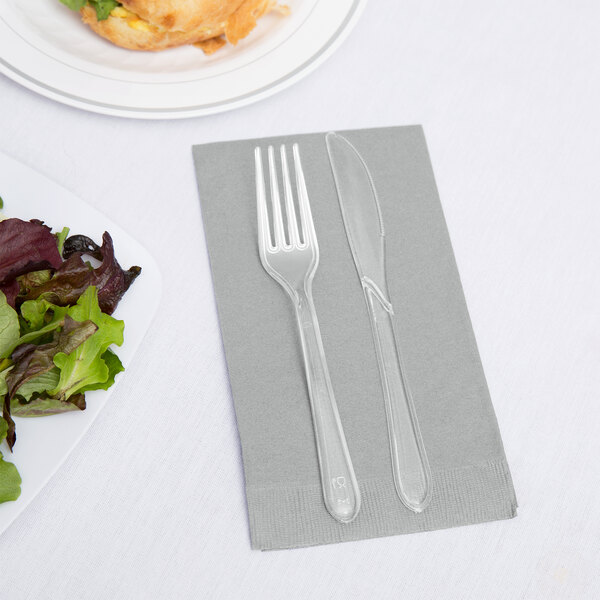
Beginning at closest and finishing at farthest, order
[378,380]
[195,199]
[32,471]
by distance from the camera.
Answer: [32,471]
[378,380]
[195,199]

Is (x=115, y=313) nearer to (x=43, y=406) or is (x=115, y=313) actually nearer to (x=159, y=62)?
(x=43, y=406)

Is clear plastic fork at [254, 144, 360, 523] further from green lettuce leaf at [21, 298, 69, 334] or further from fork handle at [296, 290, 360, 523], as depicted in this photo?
green lettuce leaf at [21, 298, 69, 334]

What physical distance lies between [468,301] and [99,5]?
2.19ft

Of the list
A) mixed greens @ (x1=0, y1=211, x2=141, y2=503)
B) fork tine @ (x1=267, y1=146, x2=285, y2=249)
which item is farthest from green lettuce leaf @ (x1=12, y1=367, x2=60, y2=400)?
fork tine @ (x1=267, y1=146, x2=285, y2=249)

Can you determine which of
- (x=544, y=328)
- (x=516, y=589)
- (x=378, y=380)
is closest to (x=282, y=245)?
(x=378, y=380)

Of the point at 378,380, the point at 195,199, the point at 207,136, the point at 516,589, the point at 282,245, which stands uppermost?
the point at 207,136

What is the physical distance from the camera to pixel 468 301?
944 mm

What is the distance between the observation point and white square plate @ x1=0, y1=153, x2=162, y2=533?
2.45 ft

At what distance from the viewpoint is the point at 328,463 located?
800 millimetres

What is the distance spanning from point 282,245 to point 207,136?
0.23 m

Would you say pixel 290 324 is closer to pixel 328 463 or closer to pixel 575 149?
pixel 328 463

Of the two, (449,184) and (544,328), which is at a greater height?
(449,184)

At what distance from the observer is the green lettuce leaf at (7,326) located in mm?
743

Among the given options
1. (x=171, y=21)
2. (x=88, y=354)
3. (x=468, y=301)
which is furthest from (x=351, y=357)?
(x=171, y=21)
